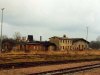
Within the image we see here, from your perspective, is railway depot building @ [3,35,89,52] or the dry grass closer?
the dry grass

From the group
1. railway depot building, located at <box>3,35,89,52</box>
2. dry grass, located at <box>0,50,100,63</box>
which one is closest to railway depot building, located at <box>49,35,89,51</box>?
railway depot building, located at <box>3,35,89,52</box>

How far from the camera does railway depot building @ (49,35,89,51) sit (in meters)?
109

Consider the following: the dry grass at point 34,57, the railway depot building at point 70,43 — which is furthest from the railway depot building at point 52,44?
the dry grass at point 34,57

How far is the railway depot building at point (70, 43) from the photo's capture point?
→ 109062 millimetres

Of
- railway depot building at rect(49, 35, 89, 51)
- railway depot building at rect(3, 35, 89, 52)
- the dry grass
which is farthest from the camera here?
railway depot building at rect(49, 35, 89, 51)

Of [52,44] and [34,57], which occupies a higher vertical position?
[52,44]

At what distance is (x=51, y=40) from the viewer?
110 metres

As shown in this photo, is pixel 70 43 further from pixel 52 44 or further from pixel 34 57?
pixel 34 57

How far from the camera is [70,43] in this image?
374 ft

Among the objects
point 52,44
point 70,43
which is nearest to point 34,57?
point 52,44

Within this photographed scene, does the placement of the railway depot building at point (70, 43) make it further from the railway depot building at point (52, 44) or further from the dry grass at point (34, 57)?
the dry grass at point (34, 57)

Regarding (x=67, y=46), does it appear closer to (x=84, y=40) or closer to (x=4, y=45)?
(x=84, y=40)

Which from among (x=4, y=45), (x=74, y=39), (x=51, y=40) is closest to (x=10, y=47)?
(x=4, y=45)

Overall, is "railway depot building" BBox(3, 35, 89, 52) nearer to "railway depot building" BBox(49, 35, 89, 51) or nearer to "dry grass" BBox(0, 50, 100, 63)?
"railway depot building" BBox(49, 35, 89, 51)
